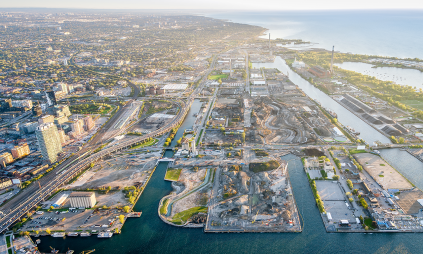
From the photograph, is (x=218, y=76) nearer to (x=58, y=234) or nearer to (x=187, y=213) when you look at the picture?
(x=187, y=213)

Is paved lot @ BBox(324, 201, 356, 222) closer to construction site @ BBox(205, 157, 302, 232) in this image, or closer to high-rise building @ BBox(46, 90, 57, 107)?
construction site @ BBox(205, 157, 302, 232)

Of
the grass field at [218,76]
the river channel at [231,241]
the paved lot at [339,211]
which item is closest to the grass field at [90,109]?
the grass field at [218,76]

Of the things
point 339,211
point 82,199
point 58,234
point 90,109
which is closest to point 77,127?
point 90,109

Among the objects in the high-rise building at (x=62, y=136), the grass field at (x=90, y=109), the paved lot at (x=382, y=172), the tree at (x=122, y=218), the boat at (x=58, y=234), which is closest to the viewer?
the boat at (x=58, y=234)

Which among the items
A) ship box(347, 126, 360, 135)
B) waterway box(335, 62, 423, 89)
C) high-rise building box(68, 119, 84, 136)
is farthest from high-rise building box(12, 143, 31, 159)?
waterway box(335, 62, 423, 89)

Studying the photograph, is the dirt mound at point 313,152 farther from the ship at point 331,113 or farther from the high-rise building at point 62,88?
the high-rise building at point 62,88
